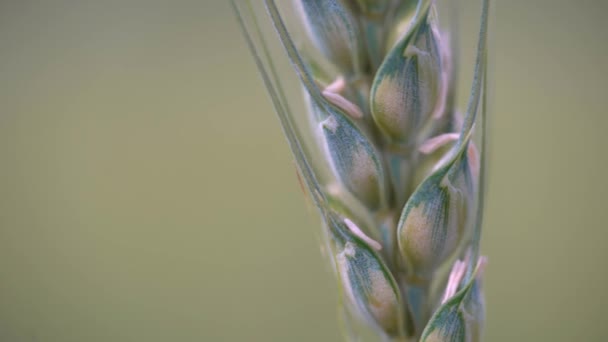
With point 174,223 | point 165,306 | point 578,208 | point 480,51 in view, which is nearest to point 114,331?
point 165,306

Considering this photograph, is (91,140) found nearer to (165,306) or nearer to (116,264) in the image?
(116,264)

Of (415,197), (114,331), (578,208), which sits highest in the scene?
(415,197)

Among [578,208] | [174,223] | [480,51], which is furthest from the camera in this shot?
[174,223]

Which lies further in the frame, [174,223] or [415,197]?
[174,223]

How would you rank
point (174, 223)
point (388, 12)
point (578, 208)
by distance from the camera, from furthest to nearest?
point (174, 223) < point (578, 208) < point (388, 12)

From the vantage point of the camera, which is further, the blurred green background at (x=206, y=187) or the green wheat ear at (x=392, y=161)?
the blurred green background at (x=206, y=187)

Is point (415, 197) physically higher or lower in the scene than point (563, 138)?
higher
